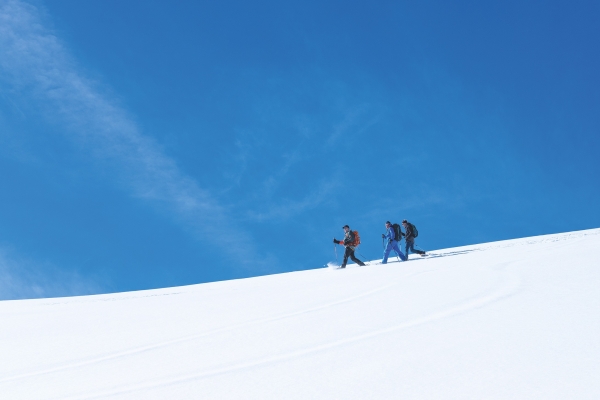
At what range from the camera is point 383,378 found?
3967 millimetres

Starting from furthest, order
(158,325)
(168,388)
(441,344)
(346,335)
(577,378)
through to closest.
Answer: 1. (158,325)
2. (346,335)
3. (441,344)
4. (168,388)
5. (577,378)

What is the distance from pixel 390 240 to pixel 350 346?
11.4 metres

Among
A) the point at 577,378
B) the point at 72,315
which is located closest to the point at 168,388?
the point at 577,378

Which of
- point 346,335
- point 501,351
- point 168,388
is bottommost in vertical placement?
point 168,388

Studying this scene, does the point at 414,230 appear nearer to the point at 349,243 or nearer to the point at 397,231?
the point at 397,231

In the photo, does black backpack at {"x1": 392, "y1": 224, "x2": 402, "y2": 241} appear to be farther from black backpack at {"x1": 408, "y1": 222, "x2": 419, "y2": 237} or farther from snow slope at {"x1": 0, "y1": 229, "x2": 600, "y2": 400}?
snow slope at {"x1": 0, "y1": 229, "x2": 600, "y2": 400}

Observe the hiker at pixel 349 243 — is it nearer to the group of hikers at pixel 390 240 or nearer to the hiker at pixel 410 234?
the group of hikers at pixel 390 240

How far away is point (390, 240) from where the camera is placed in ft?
53.0

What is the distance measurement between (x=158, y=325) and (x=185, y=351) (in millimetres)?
2268

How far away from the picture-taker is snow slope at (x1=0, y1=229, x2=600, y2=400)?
3867 mm

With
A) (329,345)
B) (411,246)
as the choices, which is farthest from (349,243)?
(329,345)

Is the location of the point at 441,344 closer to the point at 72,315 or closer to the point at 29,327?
the point at 29,327

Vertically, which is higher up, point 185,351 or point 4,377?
point 185,351

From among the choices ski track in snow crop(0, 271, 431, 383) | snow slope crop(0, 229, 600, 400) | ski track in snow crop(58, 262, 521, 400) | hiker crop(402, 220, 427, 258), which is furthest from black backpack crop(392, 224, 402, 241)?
ski track in snow crop(58, 262, 521, 400)
